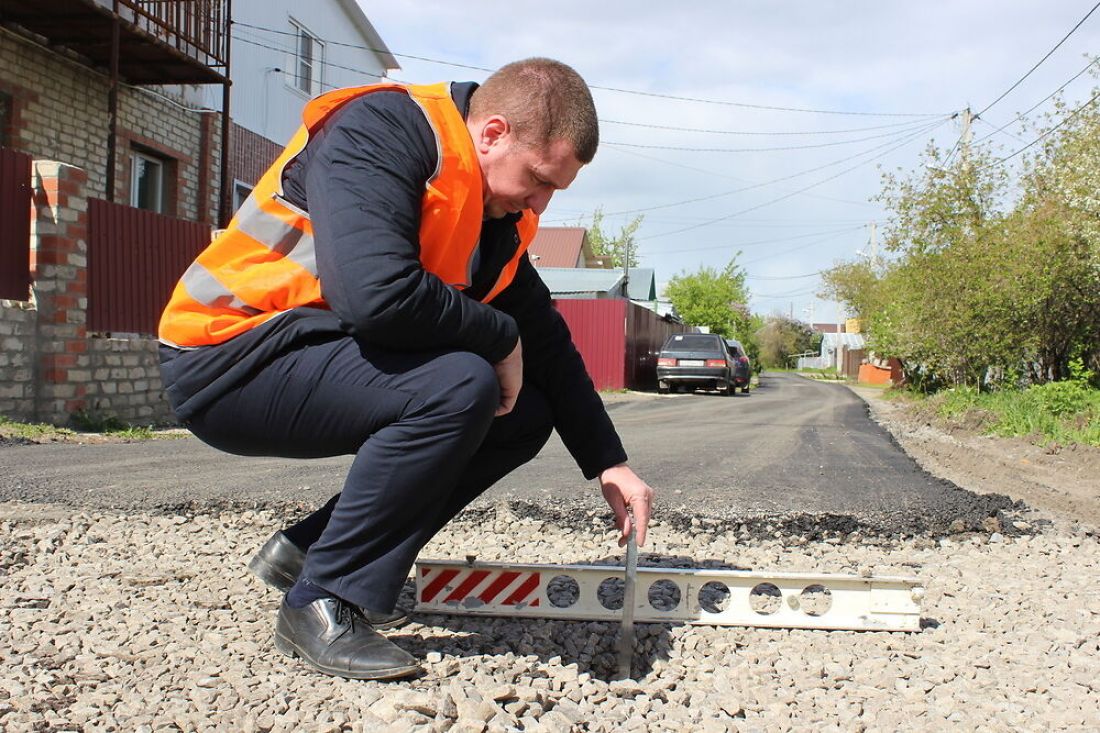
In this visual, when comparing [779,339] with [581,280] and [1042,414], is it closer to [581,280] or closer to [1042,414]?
[581,280]

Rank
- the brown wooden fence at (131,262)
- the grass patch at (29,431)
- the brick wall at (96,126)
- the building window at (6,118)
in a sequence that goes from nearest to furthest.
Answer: the grass patch at (29,431), the brown wooden fence at (131,262), the building window at (6,118), the brick wall at (96,126)

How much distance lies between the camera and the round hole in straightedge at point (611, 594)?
2.90 m

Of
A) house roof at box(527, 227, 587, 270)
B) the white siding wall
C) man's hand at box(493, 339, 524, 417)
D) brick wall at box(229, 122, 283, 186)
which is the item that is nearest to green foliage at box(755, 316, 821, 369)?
house roof at box(527, 227, 587, 270)

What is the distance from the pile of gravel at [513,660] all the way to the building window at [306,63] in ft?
51.0

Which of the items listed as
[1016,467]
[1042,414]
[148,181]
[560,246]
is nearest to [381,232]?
[1016,467]

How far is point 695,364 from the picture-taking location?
22.4m

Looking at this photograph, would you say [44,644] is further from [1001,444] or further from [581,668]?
[1001,444]

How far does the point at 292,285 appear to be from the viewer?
6.73ft

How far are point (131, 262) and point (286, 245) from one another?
8.42m

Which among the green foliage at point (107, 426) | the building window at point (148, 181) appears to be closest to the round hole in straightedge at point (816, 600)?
the green foliage at point (107, 426)

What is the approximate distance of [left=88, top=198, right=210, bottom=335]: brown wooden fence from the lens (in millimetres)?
9062

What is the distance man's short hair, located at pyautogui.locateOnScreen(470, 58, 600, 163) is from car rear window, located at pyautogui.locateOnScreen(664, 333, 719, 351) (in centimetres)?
2109

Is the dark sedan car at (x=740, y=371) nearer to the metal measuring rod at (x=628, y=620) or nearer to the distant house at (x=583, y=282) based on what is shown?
the distant house at (x=583, y=282)

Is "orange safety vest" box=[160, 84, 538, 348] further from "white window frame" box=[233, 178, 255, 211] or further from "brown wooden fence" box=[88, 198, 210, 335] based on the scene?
"white window frame" box=[233, 178, 255, 211]
